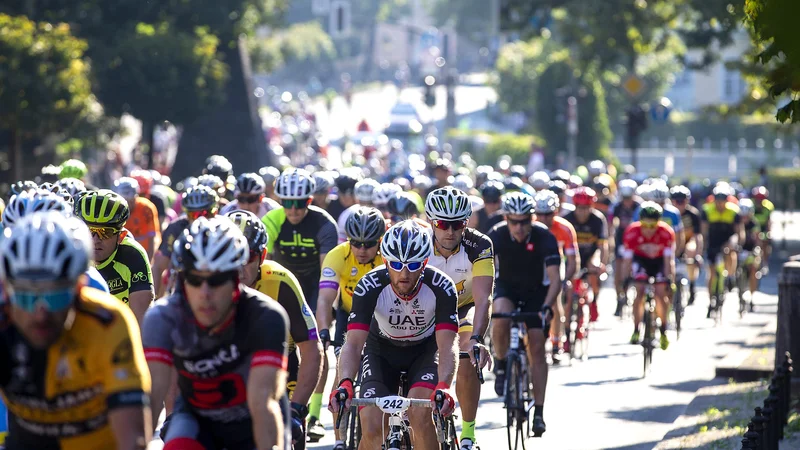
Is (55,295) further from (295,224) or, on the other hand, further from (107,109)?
(107,109)

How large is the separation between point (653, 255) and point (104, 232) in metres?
9.36

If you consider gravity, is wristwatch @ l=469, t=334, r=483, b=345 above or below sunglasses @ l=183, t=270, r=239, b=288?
below

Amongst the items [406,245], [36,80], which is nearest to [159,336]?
[406,245]

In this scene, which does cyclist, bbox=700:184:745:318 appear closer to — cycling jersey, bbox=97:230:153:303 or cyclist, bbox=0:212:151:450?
cycling jersey, bbox=97:230:153:303

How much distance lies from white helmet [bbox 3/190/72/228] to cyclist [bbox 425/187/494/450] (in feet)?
8.70

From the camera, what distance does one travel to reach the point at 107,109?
31.8 meters

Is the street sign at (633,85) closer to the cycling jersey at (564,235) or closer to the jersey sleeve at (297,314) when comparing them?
the cycling jersey at (564,235)

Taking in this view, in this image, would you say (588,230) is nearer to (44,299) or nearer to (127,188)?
(127,188)

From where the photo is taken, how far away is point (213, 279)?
18.3ft

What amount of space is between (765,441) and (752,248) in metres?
→ 14.7

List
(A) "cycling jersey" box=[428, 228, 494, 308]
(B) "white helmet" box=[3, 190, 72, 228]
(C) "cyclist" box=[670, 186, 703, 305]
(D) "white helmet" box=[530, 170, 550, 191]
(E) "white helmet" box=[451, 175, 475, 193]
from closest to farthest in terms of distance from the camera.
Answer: (B) "white helmet" box=[3, 190, 72, 228], (A) "cycling jersey" box=[428, 228, 494, 308], (E) "white helmet" box=[451, 175, 475, 193], (D) "white helmet" box=[530, 170, 550, 191], (C) "cyclist" box=[670, 186, 703, 305]

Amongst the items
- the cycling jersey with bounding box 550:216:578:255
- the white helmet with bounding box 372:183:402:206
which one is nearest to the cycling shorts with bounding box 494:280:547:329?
the cycling jersey with bounding box 550:216:578:255

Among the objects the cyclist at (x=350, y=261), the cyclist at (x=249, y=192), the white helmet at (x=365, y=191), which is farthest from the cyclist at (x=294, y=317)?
the white helmet at (x=365, y=191)

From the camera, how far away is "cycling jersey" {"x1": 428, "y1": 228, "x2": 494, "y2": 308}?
10.2 metres
